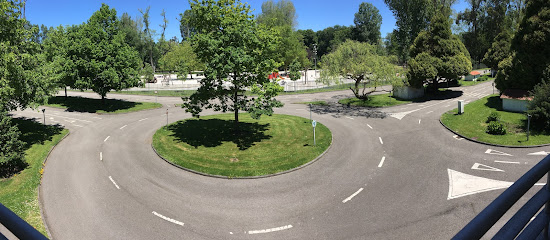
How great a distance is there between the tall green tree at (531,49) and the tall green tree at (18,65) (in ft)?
149

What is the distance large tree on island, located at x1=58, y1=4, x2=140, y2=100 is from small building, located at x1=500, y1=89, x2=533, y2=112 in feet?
144

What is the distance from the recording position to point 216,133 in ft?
93.8

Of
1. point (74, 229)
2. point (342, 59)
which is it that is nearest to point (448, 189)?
point (74, 229)

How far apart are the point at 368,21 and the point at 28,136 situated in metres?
108

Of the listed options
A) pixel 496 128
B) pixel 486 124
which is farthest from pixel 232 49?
pixel 486 124

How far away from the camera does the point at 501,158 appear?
21141 millimetres

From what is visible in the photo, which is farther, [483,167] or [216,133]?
[216,133]

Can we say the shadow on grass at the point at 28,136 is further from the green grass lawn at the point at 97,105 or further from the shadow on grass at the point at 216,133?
the shadow on grass at the point at 216,133

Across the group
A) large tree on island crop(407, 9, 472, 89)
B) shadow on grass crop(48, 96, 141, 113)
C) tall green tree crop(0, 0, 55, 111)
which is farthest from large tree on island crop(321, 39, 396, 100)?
tall green tree crop(0, 0, 55, 111)

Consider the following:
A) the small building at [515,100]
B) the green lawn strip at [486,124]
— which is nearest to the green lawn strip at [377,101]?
the green lawn strip at [486,124]

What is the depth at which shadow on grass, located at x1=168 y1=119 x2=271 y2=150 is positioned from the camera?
26.1 metres

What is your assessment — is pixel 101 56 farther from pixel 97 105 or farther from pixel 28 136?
pixel 28 136

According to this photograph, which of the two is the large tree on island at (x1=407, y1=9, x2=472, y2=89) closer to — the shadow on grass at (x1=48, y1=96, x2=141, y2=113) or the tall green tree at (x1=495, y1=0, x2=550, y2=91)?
the tall green tree at (x1=495, y1=0, x2=550, y2=91)

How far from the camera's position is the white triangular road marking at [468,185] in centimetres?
1644
